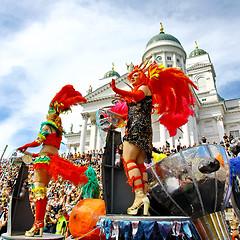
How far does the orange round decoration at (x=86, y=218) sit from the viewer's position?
103 inches

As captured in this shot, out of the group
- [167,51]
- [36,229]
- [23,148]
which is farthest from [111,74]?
[36,229]

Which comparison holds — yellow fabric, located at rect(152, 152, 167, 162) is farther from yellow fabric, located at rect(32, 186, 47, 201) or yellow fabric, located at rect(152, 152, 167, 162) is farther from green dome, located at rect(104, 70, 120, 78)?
green dome, located at rect(104, 70, 120, 78)

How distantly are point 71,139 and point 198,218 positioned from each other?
157 ft

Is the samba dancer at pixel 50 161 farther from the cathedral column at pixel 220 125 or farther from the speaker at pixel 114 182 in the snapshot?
the cathedral column at pixel 220 125

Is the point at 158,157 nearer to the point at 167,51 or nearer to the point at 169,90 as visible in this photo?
the point at 169,90

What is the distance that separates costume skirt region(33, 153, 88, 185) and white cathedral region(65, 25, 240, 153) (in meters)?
23.5

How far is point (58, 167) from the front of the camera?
3.20 metres

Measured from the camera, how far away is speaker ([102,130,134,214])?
93.0 inches

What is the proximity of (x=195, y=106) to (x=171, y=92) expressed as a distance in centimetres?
2989

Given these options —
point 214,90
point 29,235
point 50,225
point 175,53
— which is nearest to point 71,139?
point 175,53

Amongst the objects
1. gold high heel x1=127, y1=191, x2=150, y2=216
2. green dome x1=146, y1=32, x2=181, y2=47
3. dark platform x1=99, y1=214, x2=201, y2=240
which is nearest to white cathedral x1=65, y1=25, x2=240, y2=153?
green dome x1=146, y1=32, x2=181, y2=47

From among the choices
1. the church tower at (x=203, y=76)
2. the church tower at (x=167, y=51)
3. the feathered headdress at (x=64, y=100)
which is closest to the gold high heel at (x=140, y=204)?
the feathered headdress at (x=64, y=100)

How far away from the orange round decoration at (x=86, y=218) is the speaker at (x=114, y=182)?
0.37 metres

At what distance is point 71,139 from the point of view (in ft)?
157
